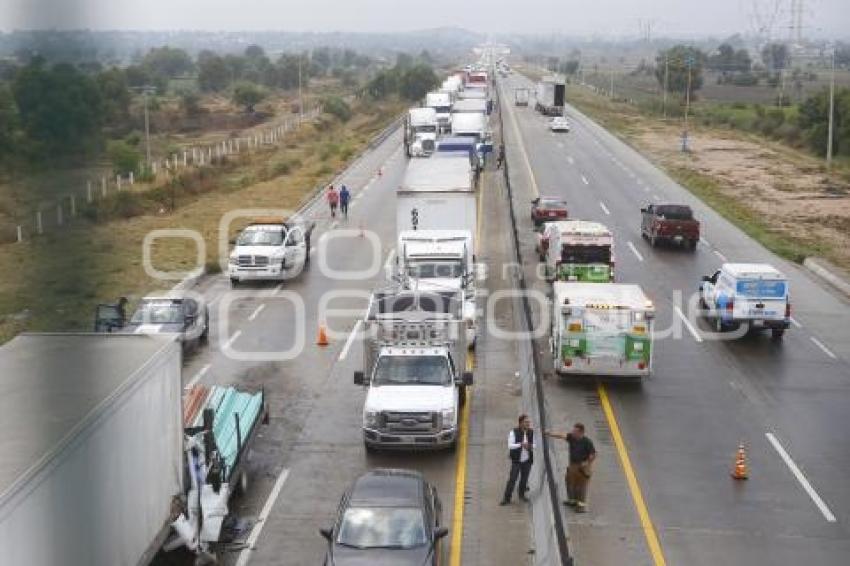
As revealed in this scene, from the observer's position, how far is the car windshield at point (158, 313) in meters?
19.6

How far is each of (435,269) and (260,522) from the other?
10.0 metres

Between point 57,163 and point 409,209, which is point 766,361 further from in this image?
point 57,163

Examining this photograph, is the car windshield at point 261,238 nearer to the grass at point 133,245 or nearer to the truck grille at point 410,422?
the grass at point 133,245

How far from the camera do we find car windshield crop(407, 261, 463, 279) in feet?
70.5

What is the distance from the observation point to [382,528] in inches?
407

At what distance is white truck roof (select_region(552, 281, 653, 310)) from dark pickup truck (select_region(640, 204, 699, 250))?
12.5 m

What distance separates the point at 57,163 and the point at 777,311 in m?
19.4

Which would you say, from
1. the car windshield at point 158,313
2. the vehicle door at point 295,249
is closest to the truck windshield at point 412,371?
the car windshield at point 158,313

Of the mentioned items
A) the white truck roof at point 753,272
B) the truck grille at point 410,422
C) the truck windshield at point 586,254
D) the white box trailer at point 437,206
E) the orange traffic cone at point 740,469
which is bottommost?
the orange traffic cone at point 740,469

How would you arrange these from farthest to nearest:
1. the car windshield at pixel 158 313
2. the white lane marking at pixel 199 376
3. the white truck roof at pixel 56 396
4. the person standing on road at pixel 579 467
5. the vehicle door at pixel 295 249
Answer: the vehicle door at pixel 295 249
the car windshield at pixel 158 313
the white lane marking at pixel 199 376
the person standing on road at pixel 579 467
the white truck roof at pixel 56 396

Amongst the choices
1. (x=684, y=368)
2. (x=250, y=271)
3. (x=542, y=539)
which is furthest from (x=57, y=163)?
(x=250, y=271)

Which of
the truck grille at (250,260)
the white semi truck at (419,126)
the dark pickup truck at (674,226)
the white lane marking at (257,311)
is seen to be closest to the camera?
the white lane marking at (257,311)

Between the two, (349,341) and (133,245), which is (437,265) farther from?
(133,245)

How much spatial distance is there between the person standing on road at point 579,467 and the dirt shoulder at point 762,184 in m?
20.2
